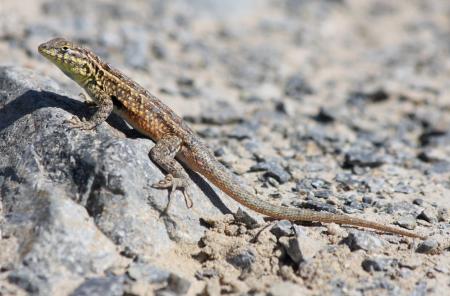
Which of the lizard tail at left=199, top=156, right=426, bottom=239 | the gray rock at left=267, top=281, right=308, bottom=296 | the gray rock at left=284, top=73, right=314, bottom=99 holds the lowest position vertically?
the gray rock at left=267, top=281, right=308, bottom=296

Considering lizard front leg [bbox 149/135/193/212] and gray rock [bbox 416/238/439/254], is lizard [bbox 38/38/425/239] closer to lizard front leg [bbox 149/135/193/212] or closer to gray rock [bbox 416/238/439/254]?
lizard front leg [bbox 149/135/193/212]

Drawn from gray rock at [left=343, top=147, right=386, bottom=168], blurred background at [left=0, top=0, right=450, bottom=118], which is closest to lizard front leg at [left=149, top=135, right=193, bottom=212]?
gray rock at [left=343, top=147, right=386, bottom=168]

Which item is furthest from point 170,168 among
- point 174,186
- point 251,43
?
point 251,43

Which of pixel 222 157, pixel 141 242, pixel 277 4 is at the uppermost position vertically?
pixel 277 4

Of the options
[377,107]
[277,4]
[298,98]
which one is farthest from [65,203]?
[277,4]

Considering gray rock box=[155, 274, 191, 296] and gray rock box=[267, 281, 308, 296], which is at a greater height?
gray rock box=[267, 281, 308, 296]

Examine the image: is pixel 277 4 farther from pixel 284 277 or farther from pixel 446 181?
pixel 284 277

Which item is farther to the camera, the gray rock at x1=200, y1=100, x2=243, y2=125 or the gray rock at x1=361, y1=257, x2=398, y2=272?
the gray rock at x1=200, y1=100, x2=243, y2=125

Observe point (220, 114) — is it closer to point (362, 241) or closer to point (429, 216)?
point (429, 216)
